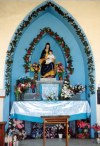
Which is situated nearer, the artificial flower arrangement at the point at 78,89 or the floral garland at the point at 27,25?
the floral garland at the point at 27,25

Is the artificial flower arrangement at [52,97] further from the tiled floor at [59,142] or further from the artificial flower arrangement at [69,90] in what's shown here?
the tiled floor at [59,142]

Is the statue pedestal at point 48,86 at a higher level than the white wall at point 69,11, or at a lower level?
lower

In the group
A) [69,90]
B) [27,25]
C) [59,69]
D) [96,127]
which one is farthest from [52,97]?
[27,25]

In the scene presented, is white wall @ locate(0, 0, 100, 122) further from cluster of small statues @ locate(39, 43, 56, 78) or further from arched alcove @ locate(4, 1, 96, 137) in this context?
cluster of small statues @ locate(39, 43, 56, 78)

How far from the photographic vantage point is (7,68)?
856 cm

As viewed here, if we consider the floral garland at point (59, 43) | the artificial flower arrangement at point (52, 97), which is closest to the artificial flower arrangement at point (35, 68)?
the floral garland at point (59, 43)

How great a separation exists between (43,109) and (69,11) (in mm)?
3012

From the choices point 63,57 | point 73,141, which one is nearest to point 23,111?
point 73,141

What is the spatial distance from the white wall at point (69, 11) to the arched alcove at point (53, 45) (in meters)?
0.13

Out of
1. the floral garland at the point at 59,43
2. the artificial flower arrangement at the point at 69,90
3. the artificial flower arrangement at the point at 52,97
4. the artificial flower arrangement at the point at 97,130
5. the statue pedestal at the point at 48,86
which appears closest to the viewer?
the artificial flower arrangement at the point at 97,130

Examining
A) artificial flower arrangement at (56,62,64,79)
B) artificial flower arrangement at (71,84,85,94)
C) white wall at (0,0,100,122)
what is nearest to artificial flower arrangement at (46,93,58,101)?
artificial flower arrangement at (71,84,85,94)

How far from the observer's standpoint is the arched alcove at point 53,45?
8711 mm

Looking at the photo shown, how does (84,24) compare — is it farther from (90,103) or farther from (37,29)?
(90,103)

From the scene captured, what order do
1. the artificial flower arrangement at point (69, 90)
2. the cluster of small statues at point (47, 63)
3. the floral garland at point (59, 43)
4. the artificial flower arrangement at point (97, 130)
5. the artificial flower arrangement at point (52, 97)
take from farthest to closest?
the floral garland at point (59, 43) < the cluster of small statues at point (47, 63) < the artificial flower arrangement at point (69, 90) < the artificial flower arrangement at point (52, 97) < the artificial flower arrangement at point (97, 130)
